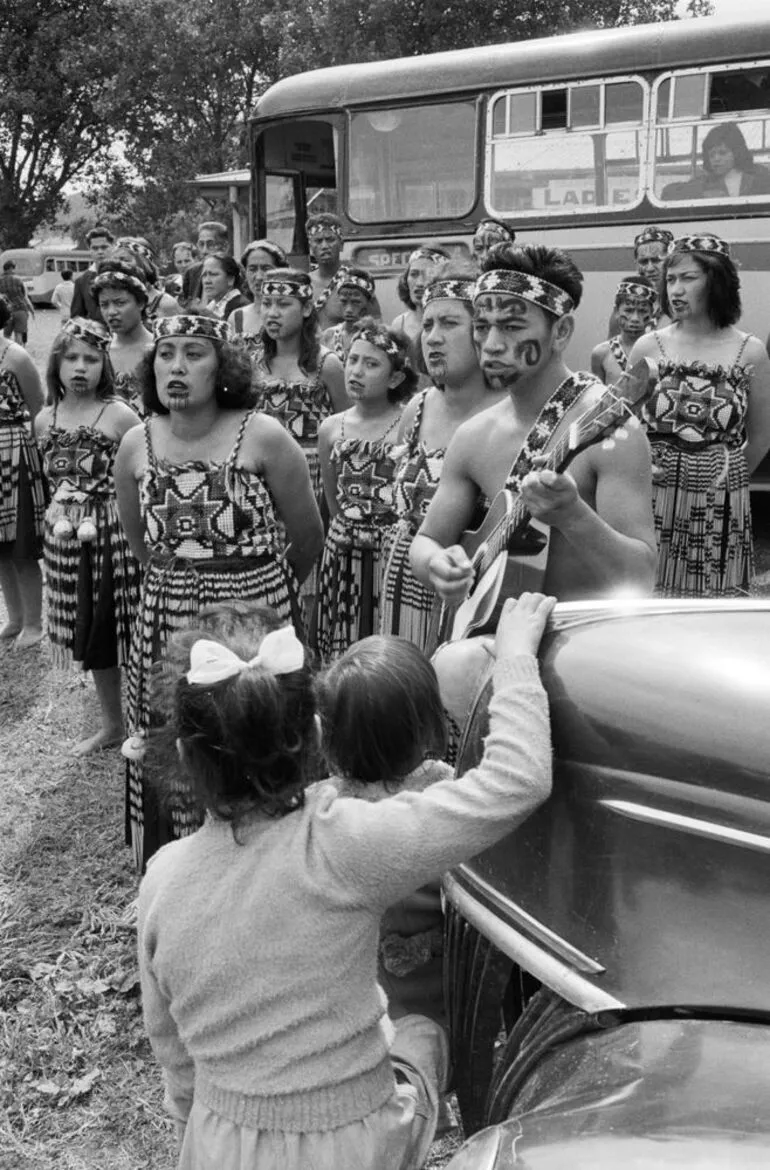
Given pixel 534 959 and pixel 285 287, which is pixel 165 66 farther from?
pixel 534 959

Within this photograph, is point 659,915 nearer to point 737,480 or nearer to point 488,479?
point 488,479

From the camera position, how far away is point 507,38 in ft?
71.8

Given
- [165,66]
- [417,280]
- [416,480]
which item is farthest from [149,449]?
[165,66]

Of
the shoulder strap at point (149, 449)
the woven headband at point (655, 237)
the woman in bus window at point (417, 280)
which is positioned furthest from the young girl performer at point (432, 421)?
the woven headband at point (655, 237)

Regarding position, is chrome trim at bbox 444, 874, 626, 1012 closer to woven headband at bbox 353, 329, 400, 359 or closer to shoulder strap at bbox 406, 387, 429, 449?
shoulder strap at bbox 406, 387, 429, 449

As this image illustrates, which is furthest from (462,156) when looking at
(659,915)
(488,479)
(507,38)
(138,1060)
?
(507,38)

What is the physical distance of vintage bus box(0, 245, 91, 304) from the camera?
1249 inches

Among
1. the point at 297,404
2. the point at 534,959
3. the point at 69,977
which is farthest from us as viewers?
the point at 297,404

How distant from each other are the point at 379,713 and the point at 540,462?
2.46 ft

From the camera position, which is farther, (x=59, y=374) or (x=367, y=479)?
(x=59, y=374)

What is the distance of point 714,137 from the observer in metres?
8.16

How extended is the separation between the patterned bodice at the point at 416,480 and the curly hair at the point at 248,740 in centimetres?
196

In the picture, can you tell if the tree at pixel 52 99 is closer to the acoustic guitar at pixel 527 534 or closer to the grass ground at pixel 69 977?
the grass ground at pixel 69 977

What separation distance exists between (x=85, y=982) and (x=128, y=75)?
83.1ft
